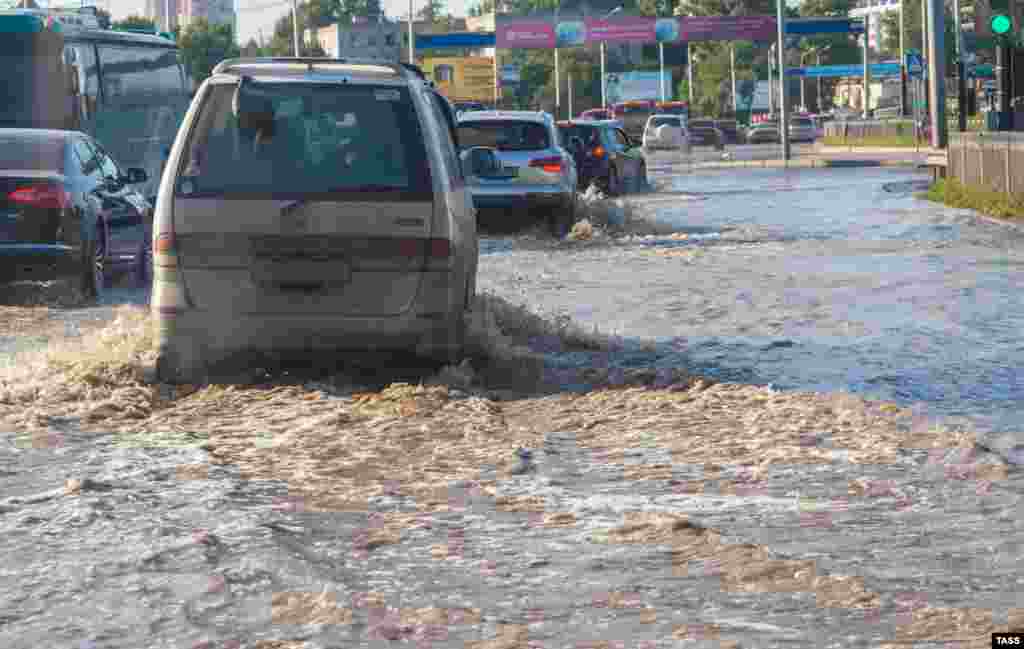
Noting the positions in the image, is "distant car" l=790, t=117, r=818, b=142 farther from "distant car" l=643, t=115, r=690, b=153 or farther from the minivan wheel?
the minivan wheel

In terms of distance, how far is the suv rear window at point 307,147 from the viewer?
37.1 ft

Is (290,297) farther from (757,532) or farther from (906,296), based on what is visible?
(906,296)

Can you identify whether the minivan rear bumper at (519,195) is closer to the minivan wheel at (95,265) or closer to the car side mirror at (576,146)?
the minivan wheel at (95,265)

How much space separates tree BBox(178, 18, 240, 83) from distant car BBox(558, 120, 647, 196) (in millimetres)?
131599

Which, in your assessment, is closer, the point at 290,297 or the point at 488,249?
the point at 290,297

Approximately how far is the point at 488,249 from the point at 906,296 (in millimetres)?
8240

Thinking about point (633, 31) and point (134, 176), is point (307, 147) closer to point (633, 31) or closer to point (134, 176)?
point (134, 176)

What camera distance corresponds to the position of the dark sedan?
17.4 meters

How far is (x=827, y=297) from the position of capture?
707 inches

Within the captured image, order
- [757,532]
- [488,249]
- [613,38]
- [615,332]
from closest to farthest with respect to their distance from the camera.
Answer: [757,532]
[615,332]
[488,249]
[613,38]

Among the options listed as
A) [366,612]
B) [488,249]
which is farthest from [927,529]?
[488,249]

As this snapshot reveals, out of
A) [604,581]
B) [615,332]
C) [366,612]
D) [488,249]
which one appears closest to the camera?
[366,612]

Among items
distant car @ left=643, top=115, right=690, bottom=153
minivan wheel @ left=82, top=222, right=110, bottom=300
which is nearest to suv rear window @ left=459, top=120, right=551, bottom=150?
minivan wheel @ left=82, top=222, right=110, bottom=300

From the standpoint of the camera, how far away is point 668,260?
23344 millimetres
